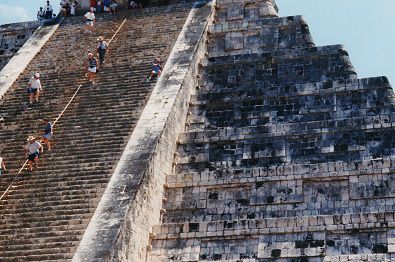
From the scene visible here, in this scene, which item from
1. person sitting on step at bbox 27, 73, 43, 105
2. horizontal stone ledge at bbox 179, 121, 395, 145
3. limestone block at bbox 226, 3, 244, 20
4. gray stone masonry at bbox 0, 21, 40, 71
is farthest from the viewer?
gray stone masonry at bbox 0, 21, 40, 71

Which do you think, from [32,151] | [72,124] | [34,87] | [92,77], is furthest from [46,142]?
[92,77]

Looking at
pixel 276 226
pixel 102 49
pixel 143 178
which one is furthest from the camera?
pixel 102 49

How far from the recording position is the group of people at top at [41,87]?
1773 cm

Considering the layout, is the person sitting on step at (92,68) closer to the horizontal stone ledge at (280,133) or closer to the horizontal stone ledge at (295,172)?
the horizontal stone ledge at (280,133)

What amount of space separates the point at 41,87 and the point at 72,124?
107 inches

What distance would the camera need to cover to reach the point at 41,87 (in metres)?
21.5

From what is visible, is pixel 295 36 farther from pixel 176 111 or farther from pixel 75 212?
pixel 75 212

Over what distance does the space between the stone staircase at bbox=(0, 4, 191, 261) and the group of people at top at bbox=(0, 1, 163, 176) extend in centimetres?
19

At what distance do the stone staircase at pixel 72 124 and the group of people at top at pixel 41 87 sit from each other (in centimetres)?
19

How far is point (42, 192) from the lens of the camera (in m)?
16.7

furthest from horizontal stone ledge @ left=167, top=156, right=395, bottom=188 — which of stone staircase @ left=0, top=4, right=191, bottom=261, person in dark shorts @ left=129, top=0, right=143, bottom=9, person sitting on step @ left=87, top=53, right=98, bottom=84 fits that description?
person in dark shorts @ left=129, top=0, right=143, bottom=9

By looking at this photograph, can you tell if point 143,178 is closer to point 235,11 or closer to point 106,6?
point 235,11

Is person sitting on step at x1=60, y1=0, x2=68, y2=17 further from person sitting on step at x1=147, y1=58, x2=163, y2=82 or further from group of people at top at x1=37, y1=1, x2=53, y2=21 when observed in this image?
person sitting on step at x1=147, y1=58, x2=163, y2=82

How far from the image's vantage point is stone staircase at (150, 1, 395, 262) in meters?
15.0
